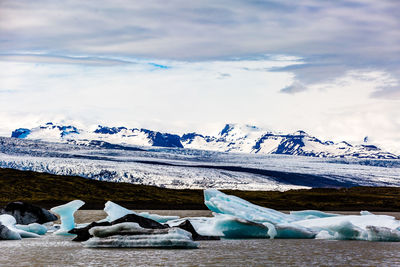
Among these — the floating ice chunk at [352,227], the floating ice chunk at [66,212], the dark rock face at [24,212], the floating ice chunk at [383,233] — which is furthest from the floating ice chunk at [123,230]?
the dark rock face at [24,212]

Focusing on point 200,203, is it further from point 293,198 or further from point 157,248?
point 157,248

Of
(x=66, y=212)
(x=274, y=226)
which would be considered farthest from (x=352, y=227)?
(x=66, y=212)

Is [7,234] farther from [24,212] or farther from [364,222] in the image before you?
[364,222]

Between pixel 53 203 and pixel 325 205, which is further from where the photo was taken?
pixel 325 205

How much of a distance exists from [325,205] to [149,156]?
39471 mm

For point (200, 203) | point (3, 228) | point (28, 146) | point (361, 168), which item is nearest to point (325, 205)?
point (200, 203)

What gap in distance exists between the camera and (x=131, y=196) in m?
51.3

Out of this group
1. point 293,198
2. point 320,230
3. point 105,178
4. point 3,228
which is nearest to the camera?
point 3,228

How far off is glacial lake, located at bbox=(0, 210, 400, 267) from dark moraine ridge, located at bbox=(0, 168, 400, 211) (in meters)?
28.0

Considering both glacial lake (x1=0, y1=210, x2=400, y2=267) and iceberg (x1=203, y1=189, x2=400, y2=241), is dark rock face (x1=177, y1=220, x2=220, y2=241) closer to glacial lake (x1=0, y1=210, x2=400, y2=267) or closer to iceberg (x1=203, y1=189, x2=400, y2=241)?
glacial lake (x1=0, y1=210, x2=400, y2=267)

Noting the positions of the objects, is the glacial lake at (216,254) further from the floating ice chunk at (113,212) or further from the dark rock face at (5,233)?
the floating ice chunk at (113,212)

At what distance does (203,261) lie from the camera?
12.1 m

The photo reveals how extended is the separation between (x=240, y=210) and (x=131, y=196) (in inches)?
1302

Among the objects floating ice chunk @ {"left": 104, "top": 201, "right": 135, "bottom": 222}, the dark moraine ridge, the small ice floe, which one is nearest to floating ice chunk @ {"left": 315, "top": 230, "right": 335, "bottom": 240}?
the small ice floe
